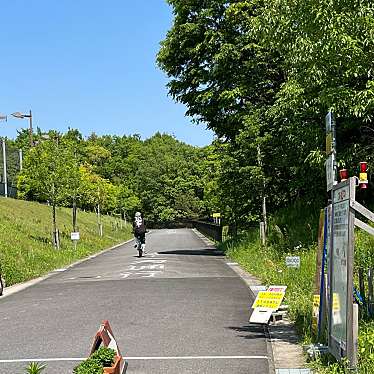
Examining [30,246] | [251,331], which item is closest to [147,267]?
[30,246]

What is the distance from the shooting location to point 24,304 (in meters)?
13.4

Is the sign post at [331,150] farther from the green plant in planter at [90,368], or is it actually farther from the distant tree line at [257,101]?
the distant tree line at [257,101]

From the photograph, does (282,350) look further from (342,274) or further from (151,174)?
(151,174)

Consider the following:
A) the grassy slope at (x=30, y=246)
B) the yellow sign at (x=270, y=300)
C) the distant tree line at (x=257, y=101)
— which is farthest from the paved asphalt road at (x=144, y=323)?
the distant tree line at (x=257, y=101)

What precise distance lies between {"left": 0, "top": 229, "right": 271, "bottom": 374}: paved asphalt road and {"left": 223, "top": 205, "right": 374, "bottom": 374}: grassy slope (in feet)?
2.56

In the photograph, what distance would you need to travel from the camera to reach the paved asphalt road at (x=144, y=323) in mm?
7590

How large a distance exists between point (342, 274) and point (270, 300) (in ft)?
13.1

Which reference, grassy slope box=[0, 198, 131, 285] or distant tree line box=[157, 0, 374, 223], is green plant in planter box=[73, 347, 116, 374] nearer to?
distant tree line box=[157, 0, 374, 223]

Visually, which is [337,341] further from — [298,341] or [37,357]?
[37,357]

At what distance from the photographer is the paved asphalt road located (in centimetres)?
759

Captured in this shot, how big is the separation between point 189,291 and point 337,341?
27.3 feet

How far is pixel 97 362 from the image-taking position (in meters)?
6.00

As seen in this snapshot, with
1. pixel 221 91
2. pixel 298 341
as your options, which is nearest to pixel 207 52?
pixel 221 91

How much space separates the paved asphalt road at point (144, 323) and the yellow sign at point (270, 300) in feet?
1.35
